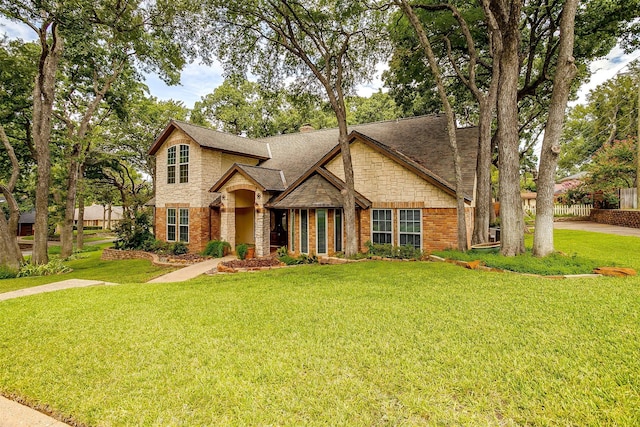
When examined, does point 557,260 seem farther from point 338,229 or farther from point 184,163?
point 184,163

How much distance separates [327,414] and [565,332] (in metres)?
3.91

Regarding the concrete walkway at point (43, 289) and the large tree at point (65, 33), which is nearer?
the concrete walkway at point (43, 289)

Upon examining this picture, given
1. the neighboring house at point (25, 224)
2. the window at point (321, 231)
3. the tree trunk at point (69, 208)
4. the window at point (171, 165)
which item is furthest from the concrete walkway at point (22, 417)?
the neighboring house at point (25, 224)

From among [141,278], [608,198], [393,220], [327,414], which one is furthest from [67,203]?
[608,198]

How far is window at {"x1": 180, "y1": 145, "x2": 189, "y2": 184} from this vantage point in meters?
17.0

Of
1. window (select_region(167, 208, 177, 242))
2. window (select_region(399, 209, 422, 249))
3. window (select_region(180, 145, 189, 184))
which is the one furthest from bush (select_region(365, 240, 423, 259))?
window (select_region(167, 208, 177, 242))

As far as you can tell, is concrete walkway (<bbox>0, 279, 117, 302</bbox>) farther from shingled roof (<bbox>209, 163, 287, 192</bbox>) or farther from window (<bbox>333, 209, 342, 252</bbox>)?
window (<bbox>333, 209, 342, 252</bbox>)

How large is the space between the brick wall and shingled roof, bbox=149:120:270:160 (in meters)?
25.0

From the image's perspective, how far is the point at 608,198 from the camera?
2389cm

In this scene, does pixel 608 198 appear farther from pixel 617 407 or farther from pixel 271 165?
pixel 617 407

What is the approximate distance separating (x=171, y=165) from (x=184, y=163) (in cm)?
112

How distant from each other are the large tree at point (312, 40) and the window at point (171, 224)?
9217 millimetres

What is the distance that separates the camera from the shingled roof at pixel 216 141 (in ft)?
54.2

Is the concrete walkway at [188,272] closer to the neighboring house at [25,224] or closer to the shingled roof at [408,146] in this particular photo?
the shingled roof at [408,146]
